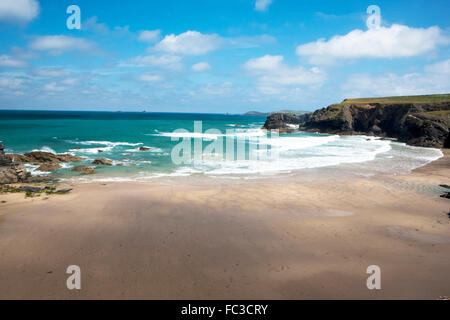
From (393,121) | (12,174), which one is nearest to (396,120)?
(393,121)

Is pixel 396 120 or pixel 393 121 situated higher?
pixel 396 120

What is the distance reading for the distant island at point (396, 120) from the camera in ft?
137

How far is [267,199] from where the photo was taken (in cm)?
1440

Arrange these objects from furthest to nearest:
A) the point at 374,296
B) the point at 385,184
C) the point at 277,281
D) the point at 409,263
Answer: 1. the point at 385,184
2. the point at 409,263
3. the point at 277,281
4. the point at 374,296

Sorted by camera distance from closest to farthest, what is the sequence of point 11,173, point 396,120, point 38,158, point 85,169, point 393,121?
point 11,173
point 85,169
point 38,158
point 396,120
point 393,121

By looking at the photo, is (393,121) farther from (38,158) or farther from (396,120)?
(38,158)

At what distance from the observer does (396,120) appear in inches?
2180

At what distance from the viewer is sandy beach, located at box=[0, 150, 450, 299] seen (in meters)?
6.88

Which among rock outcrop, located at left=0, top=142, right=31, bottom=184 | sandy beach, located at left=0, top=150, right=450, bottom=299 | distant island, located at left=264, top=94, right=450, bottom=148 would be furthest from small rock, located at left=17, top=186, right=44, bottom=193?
distant island, located at left=264, top=94, right=450, bottom=148

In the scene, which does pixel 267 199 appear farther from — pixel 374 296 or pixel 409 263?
pixel 374 296

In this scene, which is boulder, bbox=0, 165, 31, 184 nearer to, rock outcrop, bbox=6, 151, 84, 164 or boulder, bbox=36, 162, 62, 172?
boulder, bbox=36, 162, 62, 172

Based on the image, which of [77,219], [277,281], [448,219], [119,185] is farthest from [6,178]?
[448,219]

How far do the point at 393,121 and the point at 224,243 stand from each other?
2363 inches

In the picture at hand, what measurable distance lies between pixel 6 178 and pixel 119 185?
6.86 m
